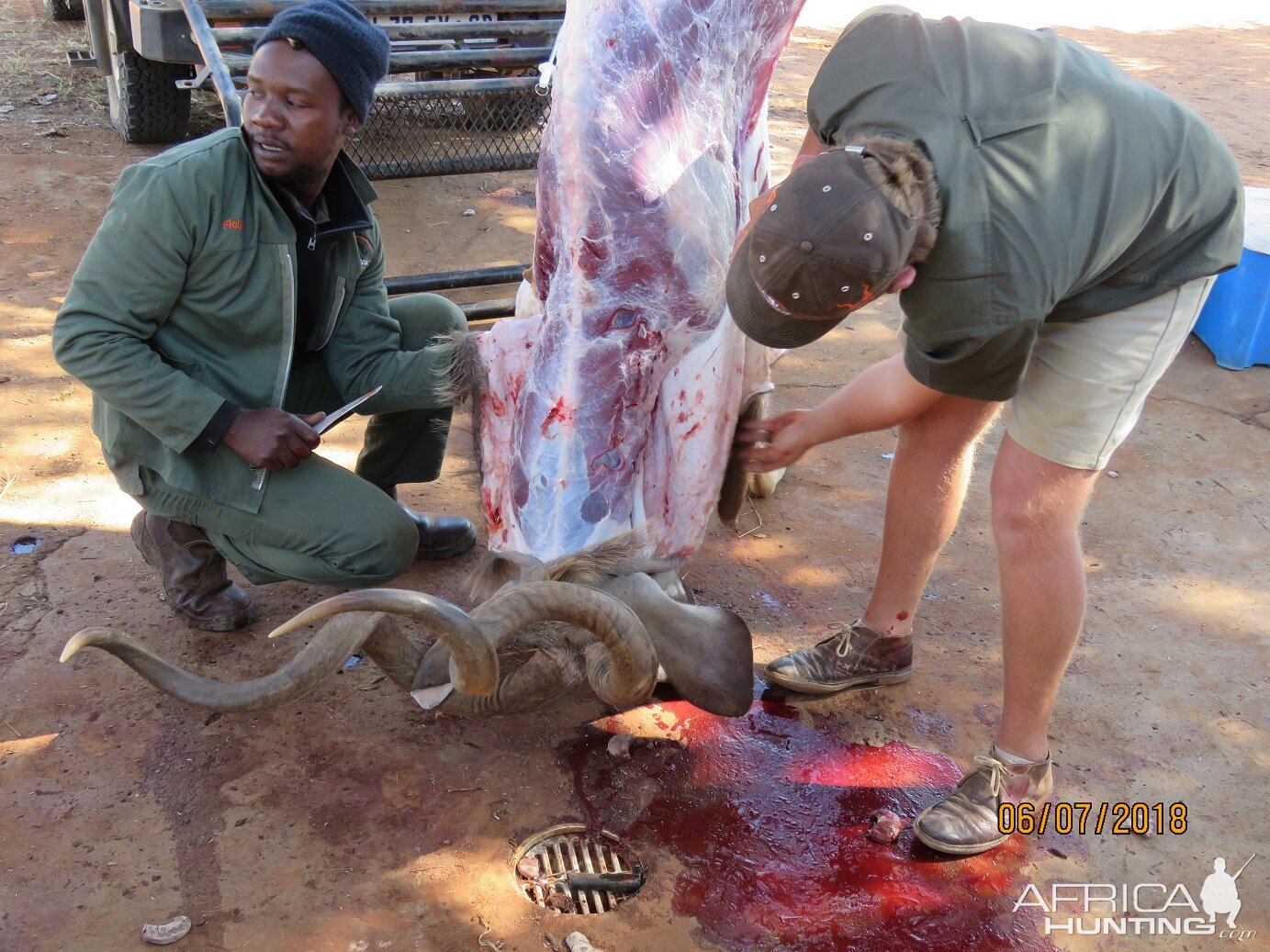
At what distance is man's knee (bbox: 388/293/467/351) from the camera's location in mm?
3799

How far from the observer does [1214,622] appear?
373 cm

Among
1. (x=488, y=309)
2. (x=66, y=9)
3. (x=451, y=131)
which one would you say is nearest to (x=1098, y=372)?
(x=488, y=309)

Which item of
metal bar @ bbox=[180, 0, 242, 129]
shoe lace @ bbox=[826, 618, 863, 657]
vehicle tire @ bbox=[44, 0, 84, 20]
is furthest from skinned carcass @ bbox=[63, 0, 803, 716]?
vehicle tire @ bbox=[44, 0, 84, 20]

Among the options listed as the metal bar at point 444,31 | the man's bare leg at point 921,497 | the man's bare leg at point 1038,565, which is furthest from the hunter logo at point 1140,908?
the metal bar at point 444,31

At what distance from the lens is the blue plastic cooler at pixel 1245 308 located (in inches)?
210

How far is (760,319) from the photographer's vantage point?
A: 2.15 meters

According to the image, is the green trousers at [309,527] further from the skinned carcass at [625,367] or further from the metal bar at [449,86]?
the metal bar at [449,86]

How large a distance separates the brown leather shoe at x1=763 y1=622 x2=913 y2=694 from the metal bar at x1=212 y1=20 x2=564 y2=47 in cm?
286

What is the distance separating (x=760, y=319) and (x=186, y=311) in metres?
1.77

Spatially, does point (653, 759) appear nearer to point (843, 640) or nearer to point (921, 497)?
point (843, 640)

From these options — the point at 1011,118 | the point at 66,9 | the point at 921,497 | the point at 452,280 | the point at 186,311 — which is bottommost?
the point at 452,280

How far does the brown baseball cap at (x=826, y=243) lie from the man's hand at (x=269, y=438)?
1.52 meters

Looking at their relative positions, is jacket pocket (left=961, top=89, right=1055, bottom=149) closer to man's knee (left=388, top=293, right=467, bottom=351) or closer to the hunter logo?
the hunter logo

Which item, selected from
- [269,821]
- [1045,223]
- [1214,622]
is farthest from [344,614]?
[1214,622]
